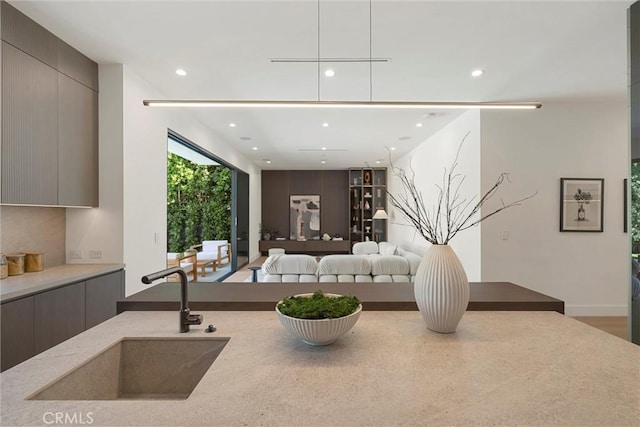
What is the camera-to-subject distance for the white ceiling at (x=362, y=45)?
85.4 inches

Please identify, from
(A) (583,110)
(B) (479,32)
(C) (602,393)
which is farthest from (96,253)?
(A) (583,110)

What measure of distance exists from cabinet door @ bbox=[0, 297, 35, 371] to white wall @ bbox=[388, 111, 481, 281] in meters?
4.50

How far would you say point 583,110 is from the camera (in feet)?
13.3

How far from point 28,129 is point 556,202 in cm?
578

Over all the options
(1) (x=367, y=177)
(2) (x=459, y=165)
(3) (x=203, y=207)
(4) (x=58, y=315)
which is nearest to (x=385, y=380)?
(4) (x=58, y=315)

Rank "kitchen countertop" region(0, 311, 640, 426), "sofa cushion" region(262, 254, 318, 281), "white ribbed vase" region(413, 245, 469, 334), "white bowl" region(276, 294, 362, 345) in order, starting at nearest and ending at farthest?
"kitchen countertop" region(0, 311, 640, 426) → "white bowl" region(276, 294, 362, 345) → "white ribbed vase" region(413, 245, 469, 334) → "sofa cushion" region(262, 254, 318, 281)

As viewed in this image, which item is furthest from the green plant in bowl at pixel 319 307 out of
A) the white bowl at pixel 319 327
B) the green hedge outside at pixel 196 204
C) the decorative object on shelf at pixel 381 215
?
the green hedge outside at pixel 196 204

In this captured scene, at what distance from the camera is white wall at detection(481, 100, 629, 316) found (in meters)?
4.00

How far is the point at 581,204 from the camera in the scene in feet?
13.2

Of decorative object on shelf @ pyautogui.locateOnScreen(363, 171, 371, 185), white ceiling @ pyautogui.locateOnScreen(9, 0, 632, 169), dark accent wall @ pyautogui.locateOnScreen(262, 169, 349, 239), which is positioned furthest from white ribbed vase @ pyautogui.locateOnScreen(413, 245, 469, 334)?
dark accent wall @ pyautogui.locateOnScreen(262, 169, 349, 239)

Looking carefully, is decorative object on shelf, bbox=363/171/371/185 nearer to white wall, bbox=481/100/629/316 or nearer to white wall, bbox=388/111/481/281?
white wall, bbox=388/111/481/281

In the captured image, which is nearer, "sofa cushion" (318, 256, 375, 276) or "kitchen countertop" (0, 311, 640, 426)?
"kitchen countertop" (0, 311, 640, 426)

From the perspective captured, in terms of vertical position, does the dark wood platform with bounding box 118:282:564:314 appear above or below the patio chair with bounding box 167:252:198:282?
above

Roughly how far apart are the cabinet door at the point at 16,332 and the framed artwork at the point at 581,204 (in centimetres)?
564
